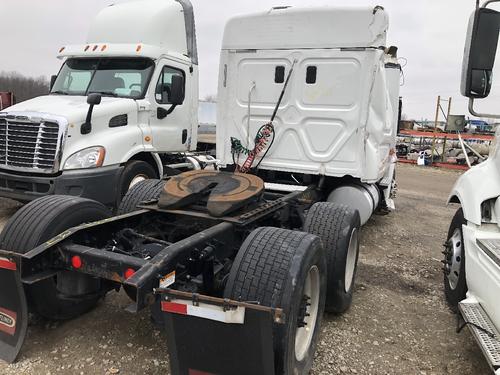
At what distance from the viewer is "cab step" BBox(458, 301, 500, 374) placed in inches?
98.0

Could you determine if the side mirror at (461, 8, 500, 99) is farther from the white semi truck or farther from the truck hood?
the truck hood

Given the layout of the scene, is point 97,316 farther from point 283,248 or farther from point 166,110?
point 166,110

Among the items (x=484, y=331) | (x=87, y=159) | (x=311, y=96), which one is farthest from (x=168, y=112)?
(x=484, y=331)

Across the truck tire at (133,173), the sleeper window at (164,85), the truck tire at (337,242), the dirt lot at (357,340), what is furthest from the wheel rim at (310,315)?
the sleeper window at (164,85)

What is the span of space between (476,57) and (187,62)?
570 centimetres

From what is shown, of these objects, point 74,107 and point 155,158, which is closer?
point 74,107

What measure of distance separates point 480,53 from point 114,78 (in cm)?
557

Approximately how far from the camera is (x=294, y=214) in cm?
452

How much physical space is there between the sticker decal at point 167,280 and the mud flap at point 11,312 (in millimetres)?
1005

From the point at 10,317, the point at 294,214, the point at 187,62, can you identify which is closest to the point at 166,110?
the point at 187,62

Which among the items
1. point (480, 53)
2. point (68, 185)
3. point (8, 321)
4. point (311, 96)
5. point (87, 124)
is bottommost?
A: point (8, 321)

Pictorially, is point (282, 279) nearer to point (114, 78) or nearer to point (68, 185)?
Result: point (68, 185)

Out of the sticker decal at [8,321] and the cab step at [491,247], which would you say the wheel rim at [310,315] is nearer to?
the cab step at [491,247]

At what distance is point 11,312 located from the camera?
284 centimetres
